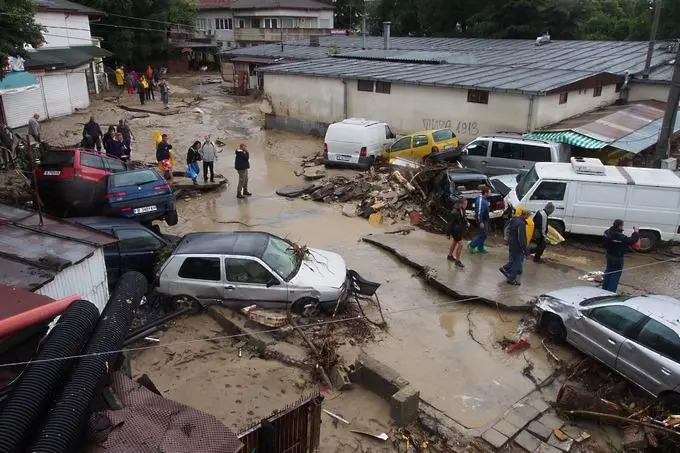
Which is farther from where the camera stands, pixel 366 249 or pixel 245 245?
pixel 366 249

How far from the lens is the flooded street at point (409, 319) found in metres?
Answer: 7.55

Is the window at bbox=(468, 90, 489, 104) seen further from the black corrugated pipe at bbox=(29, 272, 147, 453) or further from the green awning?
the black corrugated pipe at bbox=(29, 272, 147, 453)

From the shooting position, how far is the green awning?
16469mm

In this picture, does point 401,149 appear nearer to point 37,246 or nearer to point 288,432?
point 37,246

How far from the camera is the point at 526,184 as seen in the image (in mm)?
13859

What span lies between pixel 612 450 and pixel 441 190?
9.06 metres

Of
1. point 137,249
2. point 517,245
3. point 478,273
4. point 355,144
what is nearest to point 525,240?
point 517,245

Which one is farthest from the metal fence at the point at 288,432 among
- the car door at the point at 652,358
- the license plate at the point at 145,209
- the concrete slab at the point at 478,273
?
the license plate at the point at 145,209

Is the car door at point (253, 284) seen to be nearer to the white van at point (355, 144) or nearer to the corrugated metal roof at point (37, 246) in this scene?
the corrugated metal roof at point (37, 246)

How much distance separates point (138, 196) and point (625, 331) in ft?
34.6

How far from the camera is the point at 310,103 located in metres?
26.8

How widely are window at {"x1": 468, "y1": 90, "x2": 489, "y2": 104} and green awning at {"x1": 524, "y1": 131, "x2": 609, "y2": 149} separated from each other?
282 cm

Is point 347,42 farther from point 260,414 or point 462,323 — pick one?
point 260,414

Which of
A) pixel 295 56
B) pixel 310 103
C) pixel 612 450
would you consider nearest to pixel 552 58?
pixel 310 103
